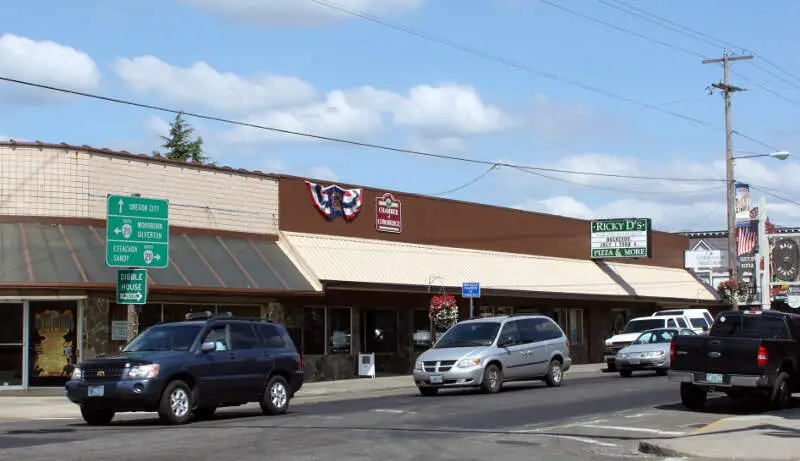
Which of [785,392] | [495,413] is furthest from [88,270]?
[785,392]

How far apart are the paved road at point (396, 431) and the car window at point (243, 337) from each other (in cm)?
133

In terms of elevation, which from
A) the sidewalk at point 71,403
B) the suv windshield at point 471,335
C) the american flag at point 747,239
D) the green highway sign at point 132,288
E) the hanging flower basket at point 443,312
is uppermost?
the american flag at point 747,239

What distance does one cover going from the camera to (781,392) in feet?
63.8

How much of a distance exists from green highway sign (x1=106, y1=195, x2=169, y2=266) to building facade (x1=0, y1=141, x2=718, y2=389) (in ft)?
7.91

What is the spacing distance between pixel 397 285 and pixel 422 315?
3683 mm

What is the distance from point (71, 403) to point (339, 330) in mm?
11231

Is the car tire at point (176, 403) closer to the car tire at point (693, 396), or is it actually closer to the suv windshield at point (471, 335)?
the suv windshield at point (471, 335)

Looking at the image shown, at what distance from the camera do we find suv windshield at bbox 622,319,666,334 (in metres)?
35.5

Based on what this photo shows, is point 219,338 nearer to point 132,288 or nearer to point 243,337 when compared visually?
point 243,337

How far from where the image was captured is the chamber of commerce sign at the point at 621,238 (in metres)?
49.4

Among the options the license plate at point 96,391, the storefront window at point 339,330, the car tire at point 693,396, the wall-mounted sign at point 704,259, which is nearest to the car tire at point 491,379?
the car tire at point 693,396

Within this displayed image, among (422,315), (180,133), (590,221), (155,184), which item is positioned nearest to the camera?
(155,184)

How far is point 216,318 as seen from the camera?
19.0 m

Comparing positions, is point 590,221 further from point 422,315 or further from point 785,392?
point 785,392
